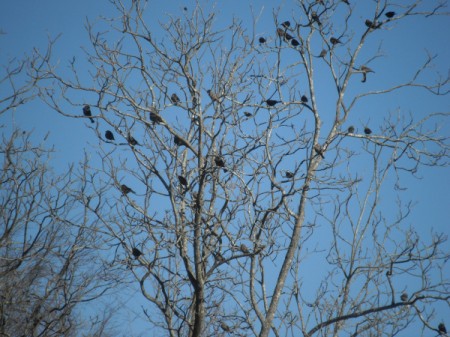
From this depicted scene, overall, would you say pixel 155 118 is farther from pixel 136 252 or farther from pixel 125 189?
pixel 136 252

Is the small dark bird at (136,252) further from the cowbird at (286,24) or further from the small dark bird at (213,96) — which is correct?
the cowbird at (286,24)

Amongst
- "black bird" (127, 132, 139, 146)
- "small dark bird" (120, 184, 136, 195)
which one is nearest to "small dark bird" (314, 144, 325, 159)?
"black bird" (127, 132, 139, 146)

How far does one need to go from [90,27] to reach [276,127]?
249 centimetres

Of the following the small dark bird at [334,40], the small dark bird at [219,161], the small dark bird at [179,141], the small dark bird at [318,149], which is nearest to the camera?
the small dark bird at [219,161]

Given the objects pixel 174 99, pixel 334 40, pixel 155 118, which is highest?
pixel 334 40

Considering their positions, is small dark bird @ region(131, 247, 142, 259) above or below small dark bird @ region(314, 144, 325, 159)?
below

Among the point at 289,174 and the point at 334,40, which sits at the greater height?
the point at 334,40

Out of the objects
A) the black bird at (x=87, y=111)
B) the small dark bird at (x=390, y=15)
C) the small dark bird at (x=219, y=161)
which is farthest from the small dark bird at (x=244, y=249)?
the small dark bird at (x=390, y=15)

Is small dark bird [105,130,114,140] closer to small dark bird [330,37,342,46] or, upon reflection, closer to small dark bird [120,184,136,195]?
small dark bird [120,184,136,195]

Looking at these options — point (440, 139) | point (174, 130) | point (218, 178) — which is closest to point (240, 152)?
point (218, 178)

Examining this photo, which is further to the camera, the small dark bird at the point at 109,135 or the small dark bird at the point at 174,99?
the small dark bird at the point at 174,99

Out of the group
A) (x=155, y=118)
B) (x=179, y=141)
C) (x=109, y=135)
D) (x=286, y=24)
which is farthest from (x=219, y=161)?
(x=286, y=24)

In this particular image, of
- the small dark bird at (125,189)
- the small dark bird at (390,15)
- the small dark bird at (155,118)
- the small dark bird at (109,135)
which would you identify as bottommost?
the small dark bird at (125,189)

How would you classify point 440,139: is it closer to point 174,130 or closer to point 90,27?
point 174,130
